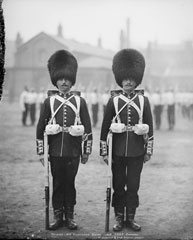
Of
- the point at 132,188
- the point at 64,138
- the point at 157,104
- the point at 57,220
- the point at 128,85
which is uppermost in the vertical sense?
the point at 128,85

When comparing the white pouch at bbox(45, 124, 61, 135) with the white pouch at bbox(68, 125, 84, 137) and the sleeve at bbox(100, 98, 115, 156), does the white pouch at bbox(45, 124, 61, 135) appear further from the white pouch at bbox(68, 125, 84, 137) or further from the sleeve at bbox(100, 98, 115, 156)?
the sleeve at bbox(100, 98, 115, 156)

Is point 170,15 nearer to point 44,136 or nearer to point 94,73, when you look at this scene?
point 44,136

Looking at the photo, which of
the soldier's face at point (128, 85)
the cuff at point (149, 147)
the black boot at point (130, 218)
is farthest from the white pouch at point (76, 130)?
the black boot at point (130, 218)

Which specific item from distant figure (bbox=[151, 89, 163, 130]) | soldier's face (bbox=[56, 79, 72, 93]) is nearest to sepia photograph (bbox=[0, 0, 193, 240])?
soldier's face (bbox=[56, 79, 72, 93])

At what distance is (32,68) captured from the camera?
20.4 m

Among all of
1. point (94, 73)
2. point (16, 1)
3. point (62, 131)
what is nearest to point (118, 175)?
point (62, 131)

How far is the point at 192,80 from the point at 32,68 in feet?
31.8

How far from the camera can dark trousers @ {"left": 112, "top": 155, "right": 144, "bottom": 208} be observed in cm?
429

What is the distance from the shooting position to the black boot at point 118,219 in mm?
4156

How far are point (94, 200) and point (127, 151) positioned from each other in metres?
1.27

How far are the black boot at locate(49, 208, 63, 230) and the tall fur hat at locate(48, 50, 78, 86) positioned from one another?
1.64 meters

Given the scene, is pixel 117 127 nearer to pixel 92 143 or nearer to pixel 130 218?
pixel 92 143

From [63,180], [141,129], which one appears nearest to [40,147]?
[63,180]

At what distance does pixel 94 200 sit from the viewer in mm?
5148
